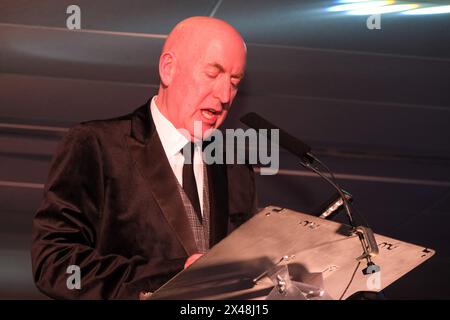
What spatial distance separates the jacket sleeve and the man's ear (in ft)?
0.84

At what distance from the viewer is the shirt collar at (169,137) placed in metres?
2.22

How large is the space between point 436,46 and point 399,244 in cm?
146

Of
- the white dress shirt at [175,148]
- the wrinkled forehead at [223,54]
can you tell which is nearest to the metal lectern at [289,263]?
the white dress shirt at [175,148]

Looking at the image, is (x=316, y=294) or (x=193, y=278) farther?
(x=316, y=294)

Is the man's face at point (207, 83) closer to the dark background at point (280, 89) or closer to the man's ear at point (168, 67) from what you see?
the man's ear at point (168, 67)

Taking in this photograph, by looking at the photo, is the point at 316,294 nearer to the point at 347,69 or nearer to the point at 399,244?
the point at 399,244

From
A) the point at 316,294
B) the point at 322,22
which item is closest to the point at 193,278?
the point at 316,294

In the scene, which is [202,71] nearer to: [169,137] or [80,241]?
[169,137]

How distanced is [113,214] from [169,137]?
0.28 meters

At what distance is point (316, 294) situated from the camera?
65.2 inches

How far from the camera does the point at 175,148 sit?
223cm

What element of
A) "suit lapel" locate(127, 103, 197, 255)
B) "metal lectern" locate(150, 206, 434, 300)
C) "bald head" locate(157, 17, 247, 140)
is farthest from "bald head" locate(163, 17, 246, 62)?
"metal lectern" locate(150, 206, 434, 300)
